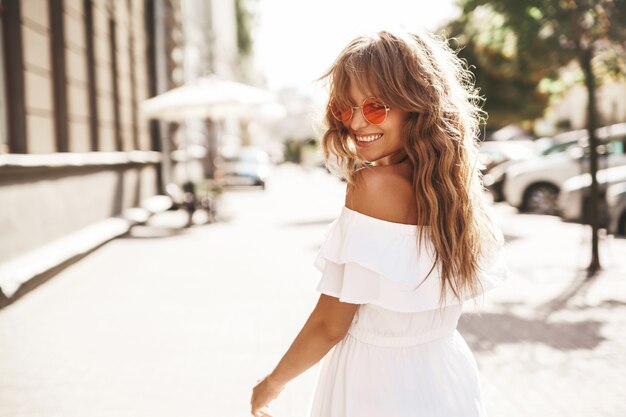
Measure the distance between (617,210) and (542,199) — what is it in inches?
170

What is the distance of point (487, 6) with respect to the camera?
27.2ft

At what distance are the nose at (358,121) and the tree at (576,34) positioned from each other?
267 inches

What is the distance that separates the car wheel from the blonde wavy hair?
1367 centimetres

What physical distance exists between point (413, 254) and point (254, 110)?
47.9 feet

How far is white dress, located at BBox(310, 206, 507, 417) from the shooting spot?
1.58 m

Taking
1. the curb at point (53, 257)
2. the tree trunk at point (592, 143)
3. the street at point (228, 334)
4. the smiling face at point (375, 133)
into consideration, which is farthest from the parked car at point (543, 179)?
the smiling face at point (375, 133)

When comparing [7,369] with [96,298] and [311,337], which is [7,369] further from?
[311,337]

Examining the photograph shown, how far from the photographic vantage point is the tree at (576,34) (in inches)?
300

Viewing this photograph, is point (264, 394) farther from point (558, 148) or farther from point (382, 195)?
point (558, 148)

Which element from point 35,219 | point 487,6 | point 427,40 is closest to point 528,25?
point 487,6

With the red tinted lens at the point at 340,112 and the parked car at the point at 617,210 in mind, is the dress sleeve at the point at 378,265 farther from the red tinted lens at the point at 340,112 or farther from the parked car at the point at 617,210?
the parked car at the point at 617,210

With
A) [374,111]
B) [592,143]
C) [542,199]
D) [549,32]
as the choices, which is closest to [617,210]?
[592,143]

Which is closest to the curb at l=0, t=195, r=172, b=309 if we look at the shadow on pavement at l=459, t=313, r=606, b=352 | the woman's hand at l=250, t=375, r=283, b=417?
the shadow on pavement at l=459, t=313, r=606, b=352

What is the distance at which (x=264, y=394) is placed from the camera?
177cm
